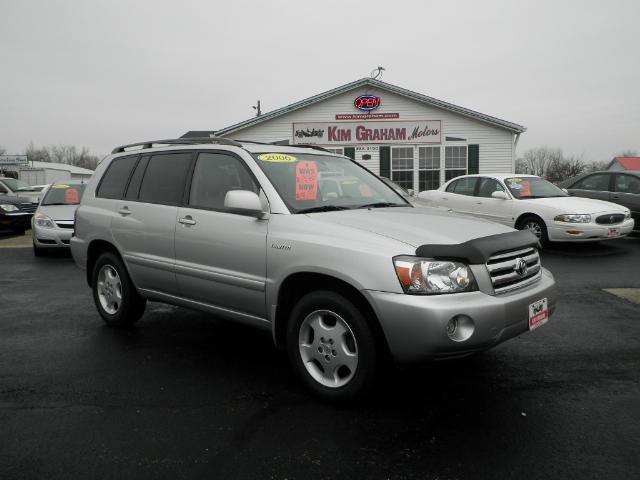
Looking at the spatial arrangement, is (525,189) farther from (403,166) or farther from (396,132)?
(396,132)

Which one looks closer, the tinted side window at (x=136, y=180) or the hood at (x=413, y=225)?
the hood at (x=413, y=225)

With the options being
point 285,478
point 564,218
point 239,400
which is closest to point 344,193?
point 239,400

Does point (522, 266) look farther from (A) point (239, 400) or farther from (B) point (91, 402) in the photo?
(B) point (91, 402)

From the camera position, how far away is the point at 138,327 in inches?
215

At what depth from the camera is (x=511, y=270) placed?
3490mm

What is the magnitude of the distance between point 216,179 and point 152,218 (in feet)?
2.44

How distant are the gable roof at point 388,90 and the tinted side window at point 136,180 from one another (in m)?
17.3

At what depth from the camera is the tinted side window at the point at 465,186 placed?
11883mm

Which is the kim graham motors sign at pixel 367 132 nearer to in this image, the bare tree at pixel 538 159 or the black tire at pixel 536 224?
the black tire at pixel 536 224

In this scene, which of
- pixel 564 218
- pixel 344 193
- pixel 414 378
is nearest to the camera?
pixel 414 378

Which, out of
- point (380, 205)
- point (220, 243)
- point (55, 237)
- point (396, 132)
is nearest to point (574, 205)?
point (380, 205)

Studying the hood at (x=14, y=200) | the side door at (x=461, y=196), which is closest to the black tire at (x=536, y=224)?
the side door at (x=461, y=196)

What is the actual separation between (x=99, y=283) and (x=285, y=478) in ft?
11.7

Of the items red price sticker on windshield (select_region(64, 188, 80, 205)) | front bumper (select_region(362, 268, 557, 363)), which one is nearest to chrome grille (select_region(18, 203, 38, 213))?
red price sticker on windshield (select_region(64, 188, 80, 205))
